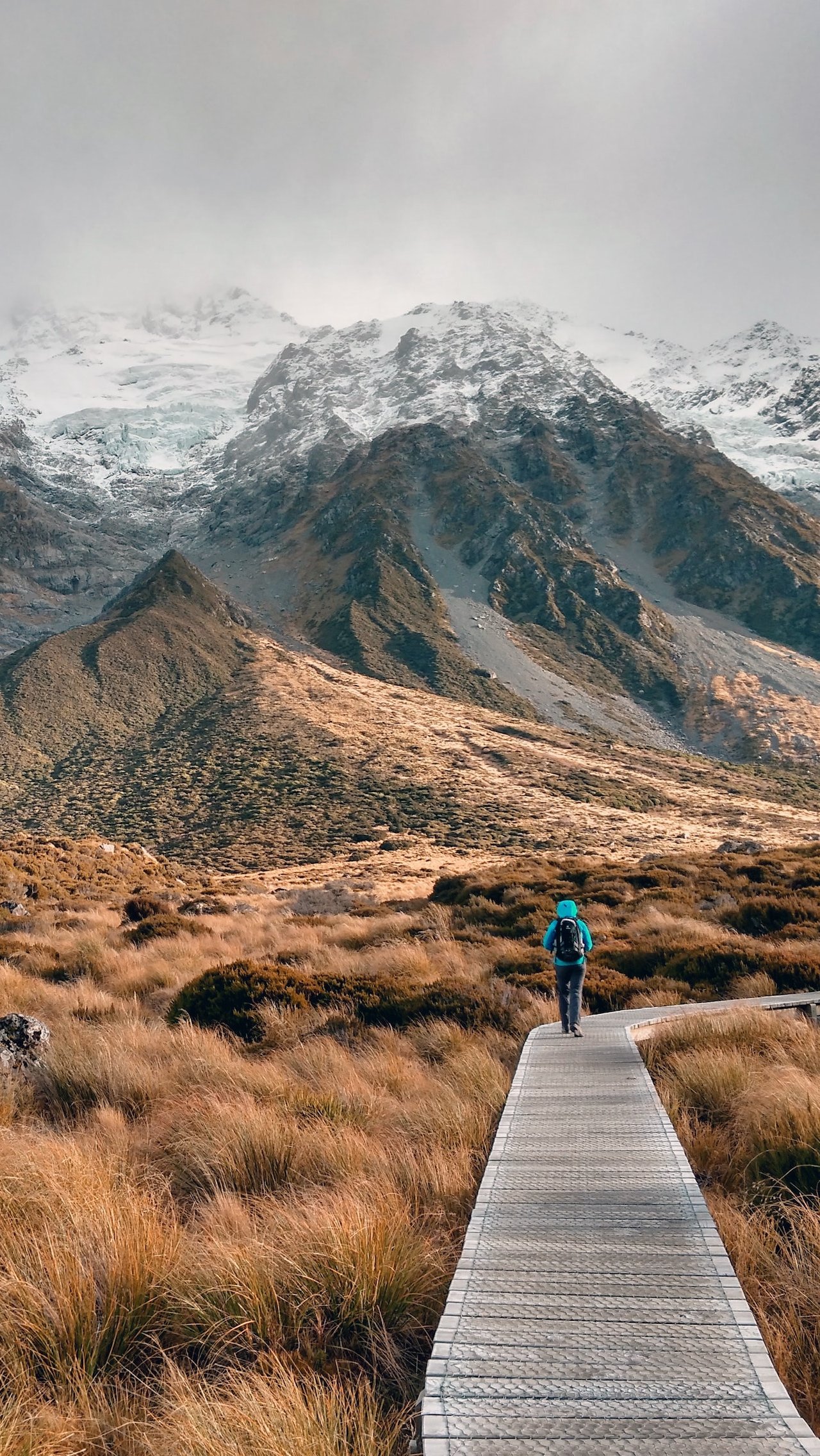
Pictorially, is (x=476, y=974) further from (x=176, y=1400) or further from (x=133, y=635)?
(x=133, y=635)

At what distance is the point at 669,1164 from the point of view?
477 centimetres

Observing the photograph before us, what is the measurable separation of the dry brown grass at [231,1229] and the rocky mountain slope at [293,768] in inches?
1983

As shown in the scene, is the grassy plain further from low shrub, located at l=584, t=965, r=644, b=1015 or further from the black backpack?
the black backpack

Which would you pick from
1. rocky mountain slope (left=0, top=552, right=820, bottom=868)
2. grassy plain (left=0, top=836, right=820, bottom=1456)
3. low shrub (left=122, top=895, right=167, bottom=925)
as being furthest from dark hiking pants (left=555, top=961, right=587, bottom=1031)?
rocky mountain slope (left=0, top=552, right=820, bottom=868)

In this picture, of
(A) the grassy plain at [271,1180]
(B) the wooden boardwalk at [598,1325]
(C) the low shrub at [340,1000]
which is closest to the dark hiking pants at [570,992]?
(A) the grassy plain at [271,1180]

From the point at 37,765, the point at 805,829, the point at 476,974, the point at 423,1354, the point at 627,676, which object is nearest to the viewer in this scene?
the point at 423,1354

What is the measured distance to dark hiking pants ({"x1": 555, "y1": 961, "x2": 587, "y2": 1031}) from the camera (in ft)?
28.6

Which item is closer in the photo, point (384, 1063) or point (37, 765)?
point (384, 1063)

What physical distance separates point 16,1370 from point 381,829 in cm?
6481

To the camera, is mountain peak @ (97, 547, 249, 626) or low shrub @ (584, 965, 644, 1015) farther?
mountain peak @ (97, 547, 249, 626)

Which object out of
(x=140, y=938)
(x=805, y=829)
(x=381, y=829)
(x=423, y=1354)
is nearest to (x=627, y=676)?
(x=805, y=829)

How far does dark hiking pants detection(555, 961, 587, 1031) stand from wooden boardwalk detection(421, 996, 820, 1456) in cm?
338

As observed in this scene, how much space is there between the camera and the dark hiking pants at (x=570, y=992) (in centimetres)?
873

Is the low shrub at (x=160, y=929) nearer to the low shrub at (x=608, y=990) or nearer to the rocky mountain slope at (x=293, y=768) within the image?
the low shrub at (x=608, y=990)
